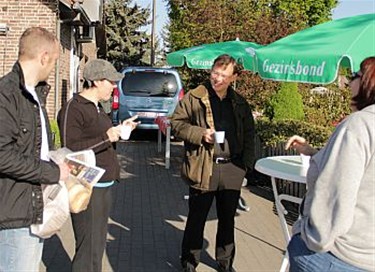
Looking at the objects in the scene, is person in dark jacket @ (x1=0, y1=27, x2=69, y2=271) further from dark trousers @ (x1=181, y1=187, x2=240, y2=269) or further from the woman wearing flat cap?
dark trousers @ (x1=181, y1=187, x2=240, y2=269)

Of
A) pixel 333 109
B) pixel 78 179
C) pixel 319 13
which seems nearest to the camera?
pixel 78 179

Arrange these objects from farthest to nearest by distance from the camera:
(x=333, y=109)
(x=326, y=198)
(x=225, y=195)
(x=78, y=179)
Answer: (x=333, y=109) < (x=225, y=195) < (x=78, y=179) < (x=326, y=198)

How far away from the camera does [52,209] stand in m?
2.97

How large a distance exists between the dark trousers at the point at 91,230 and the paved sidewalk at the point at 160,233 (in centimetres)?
121

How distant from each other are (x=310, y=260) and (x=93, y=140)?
1.90 meters

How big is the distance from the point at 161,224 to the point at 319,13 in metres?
42.2

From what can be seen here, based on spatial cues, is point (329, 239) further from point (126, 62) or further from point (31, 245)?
point (126, 62)

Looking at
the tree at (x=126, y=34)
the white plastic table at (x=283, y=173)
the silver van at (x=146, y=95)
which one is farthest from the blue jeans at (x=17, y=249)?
the tree at (x=126, y=34)

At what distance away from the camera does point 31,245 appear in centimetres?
296

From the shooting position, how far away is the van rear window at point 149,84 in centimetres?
1504

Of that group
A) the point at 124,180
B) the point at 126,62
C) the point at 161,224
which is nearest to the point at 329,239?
the point at 161,224

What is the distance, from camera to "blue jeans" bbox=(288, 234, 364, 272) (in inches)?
96.6

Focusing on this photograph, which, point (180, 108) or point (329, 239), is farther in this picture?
point (180, 108)

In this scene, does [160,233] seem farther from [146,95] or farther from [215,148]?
[146,95]
